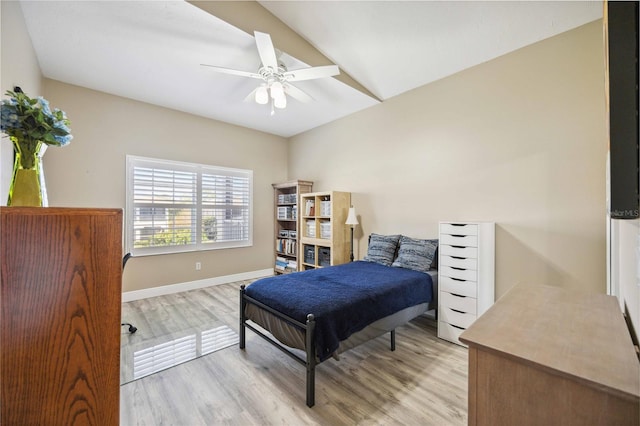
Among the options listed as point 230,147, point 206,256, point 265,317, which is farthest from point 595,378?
point 230,147

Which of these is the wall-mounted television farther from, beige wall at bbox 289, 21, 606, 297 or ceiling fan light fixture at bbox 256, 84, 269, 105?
ceiling fan light fixture at bbox 256, 84, 269, 105

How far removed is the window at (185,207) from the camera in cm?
376

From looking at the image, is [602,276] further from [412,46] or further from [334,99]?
[334,99]

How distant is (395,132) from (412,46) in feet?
3.61

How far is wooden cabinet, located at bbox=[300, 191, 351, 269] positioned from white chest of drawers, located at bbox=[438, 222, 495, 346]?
5.43 feet

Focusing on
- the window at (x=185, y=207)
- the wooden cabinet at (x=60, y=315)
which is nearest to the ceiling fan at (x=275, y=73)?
the wooden cabinet at (x=60, y=315)

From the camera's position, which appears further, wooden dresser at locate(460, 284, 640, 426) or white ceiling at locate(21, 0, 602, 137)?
white ceiling at locate(21, 0, 602, 137)

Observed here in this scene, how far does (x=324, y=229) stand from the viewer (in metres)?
4.22

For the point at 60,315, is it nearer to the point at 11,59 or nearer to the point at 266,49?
the point at 266,49

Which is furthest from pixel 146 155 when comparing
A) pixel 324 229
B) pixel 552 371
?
pixel 552 371

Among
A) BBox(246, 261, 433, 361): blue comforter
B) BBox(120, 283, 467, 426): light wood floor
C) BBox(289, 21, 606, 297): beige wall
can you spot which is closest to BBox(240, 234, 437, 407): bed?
BBox(246, 261, 433, 361): blue comforter

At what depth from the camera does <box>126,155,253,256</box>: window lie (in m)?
3.76

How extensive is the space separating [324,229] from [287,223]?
143cm

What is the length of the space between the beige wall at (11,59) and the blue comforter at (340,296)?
6.54 ft
